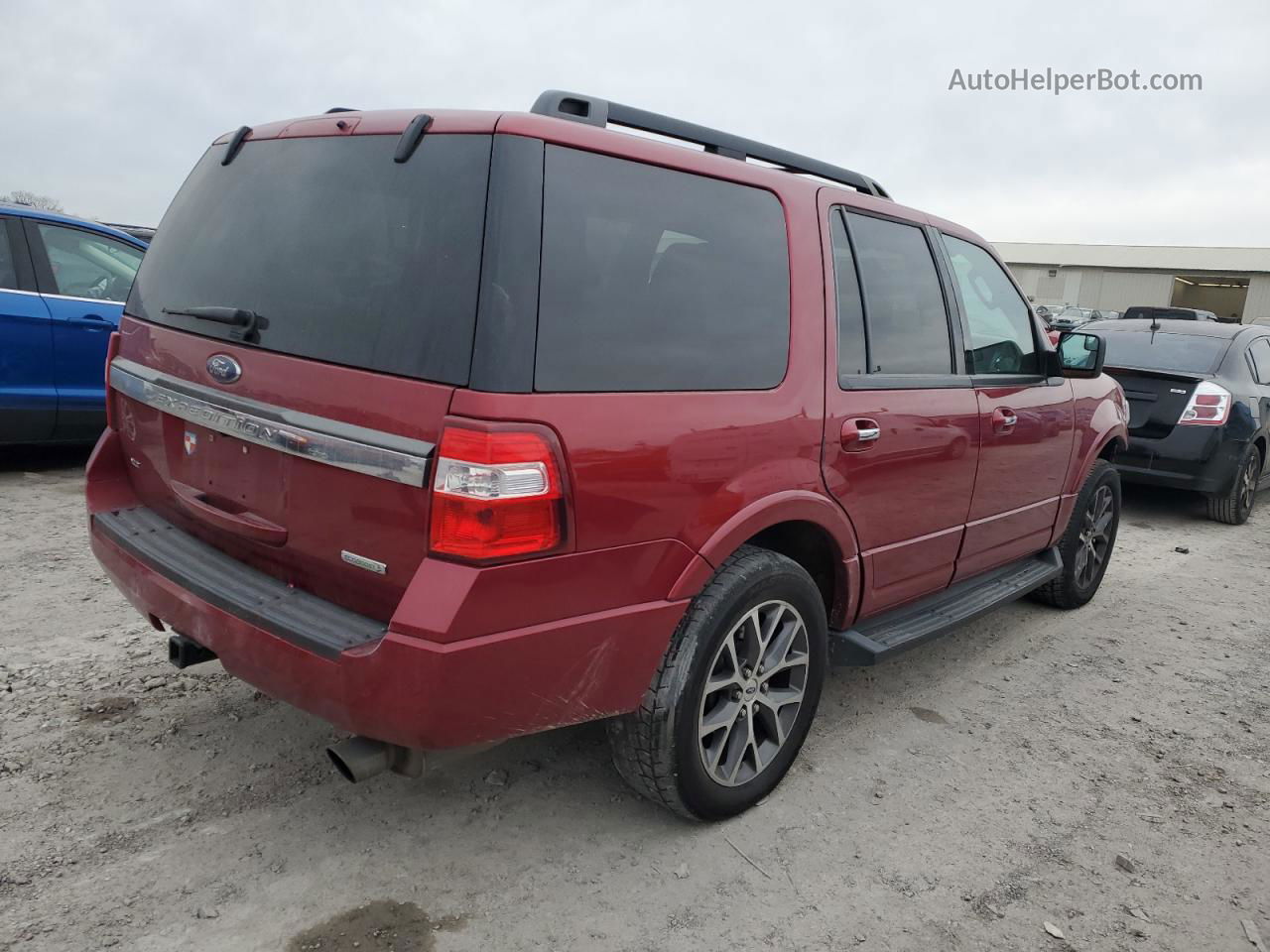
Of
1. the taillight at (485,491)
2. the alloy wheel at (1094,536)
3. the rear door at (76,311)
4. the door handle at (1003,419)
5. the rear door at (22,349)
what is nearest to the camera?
the taillight at (485,491)

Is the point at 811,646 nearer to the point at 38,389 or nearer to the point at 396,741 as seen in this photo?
the point at 396,741

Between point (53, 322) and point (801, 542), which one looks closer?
point (801, 542)

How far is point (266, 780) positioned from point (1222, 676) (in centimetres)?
407

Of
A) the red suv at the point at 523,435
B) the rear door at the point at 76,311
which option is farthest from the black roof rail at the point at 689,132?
the rear door at the point at 76,311

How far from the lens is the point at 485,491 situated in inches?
76.9

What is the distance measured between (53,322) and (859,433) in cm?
527

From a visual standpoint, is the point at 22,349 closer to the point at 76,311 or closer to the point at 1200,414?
the point at 76,311

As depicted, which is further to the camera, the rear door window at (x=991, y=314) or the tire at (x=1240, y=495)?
the tire at (x=1240, y=495)

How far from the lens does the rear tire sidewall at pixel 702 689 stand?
2.46 m

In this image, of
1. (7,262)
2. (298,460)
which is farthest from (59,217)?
(298,460)

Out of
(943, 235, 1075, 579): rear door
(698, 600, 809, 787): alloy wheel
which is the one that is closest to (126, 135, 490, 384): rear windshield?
(698, 600, 809, 787): alloy wheel

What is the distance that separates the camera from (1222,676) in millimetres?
4172

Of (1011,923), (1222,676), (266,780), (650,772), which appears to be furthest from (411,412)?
(1222,676)

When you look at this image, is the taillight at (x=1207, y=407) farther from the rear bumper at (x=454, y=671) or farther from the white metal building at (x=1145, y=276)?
the white metal building at (x=1145, y=276)
